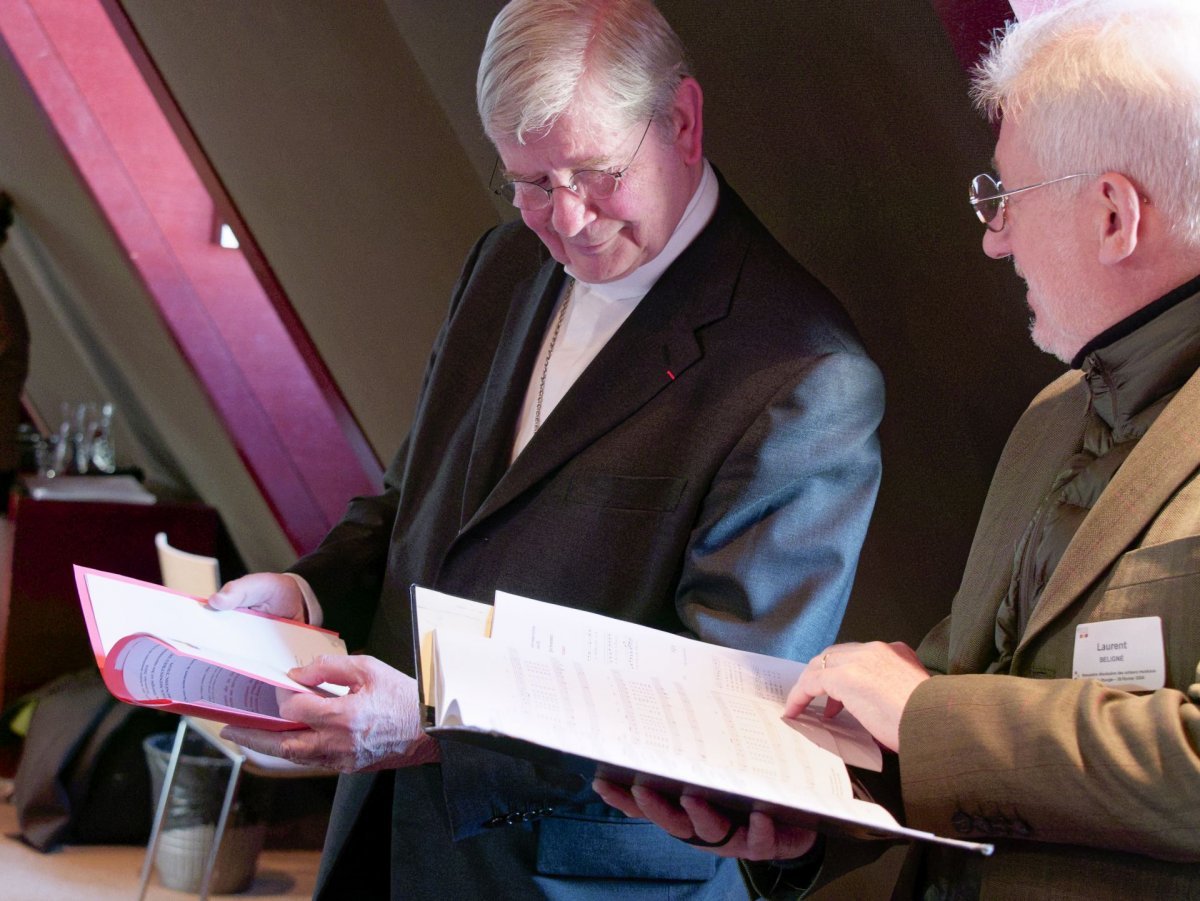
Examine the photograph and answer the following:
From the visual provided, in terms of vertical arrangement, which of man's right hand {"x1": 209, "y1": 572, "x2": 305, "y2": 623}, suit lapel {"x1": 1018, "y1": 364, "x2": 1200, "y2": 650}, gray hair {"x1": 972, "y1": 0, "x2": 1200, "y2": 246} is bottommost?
suit lapel {"x1": 1018, "y1": 364, "x2": 1200, "y2": 650}

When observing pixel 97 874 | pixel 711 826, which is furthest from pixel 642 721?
pixel 97 874

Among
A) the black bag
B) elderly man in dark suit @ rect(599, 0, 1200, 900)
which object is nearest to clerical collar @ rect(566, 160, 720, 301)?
elderly man in dark suit @ rect(599, 0, 1200, 900)

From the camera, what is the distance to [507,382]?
5.92 feet

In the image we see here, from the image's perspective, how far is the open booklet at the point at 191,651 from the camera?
1.23m

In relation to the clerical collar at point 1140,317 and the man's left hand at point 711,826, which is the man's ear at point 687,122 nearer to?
the clerical collar at point 1140,317

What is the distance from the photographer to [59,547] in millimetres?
5184

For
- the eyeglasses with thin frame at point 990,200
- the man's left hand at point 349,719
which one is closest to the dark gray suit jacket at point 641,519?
the man's left hand at point 349,719

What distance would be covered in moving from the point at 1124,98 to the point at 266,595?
48.1 inches

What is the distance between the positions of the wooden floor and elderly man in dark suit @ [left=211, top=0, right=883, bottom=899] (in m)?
2.49

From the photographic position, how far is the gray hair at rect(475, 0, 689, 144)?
5.32 feet

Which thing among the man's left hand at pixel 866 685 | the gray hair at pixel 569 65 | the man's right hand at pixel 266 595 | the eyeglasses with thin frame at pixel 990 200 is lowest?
the man's left hand at pixel 866 685

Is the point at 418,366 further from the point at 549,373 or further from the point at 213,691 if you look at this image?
the point at 213,691

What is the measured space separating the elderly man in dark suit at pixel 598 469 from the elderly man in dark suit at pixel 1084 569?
281 mm

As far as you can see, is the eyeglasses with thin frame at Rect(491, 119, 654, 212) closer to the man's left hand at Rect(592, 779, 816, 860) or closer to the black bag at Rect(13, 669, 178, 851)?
the man's left hand at Rect(592, 779, 816, 860)
